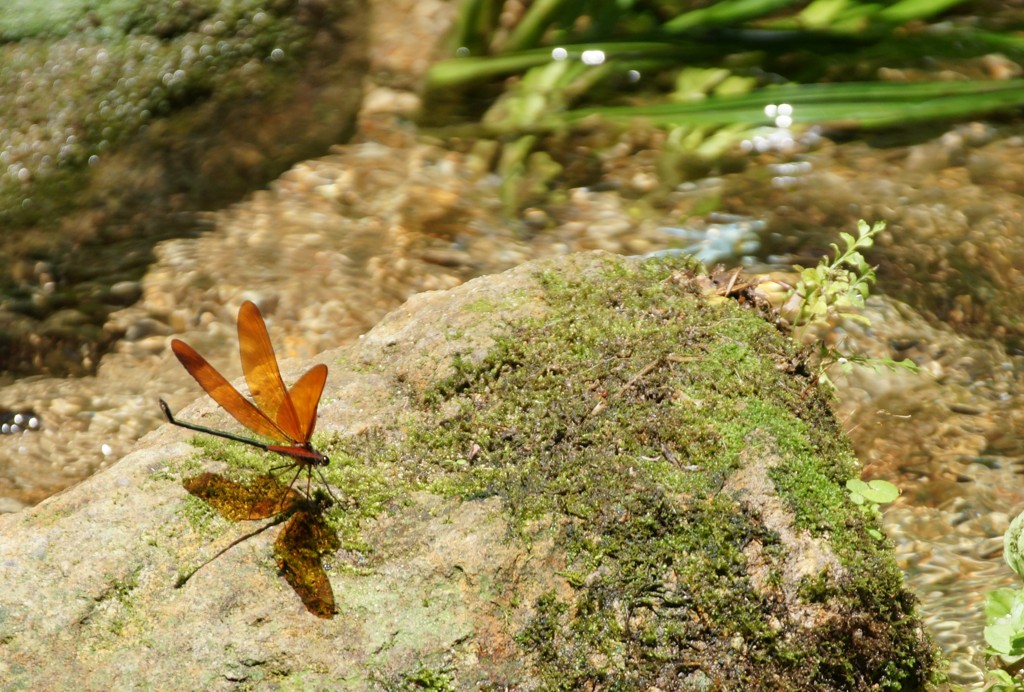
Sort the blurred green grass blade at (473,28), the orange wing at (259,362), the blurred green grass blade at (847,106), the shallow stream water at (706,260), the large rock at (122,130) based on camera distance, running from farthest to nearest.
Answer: the blurred green grass blade at (473,28) < the blurred green grass blade at (847,106) < the large rock at (122,130) < the shallow stream water at (706,260) < the orange wing at (259,362)

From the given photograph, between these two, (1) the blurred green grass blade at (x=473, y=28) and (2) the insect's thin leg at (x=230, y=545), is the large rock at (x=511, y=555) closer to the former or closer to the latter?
(2) the insect's thin leg at (x=230, y=545)

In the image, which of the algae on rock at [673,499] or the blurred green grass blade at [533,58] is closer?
the algae on rock at [673,499]

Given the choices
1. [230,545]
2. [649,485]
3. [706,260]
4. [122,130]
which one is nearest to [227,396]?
[230,545]

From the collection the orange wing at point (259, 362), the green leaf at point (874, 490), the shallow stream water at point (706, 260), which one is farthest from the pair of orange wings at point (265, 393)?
the shallow stream water at point (706, 260)

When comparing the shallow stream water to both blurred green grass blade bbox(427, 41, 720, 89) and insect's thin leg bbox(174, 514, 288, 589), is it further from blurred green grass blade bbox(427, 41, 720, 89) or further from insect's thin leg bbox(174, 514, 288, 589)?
insect's thin leg bbox(174, 514, 288, 589)

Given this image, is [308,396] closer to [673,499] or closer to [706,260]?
[673,499]

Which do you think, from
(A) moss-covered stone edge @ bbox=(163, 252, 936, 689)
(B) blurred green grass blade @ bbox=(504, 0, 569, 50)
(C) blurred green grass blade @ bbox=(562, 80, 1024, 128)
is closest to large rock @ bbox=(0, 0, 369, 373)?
(B) blurred green grass blade @ bbox=(504, 0, 569, 50)

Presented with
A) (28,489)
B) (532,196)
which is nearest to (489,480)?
(28,489)
